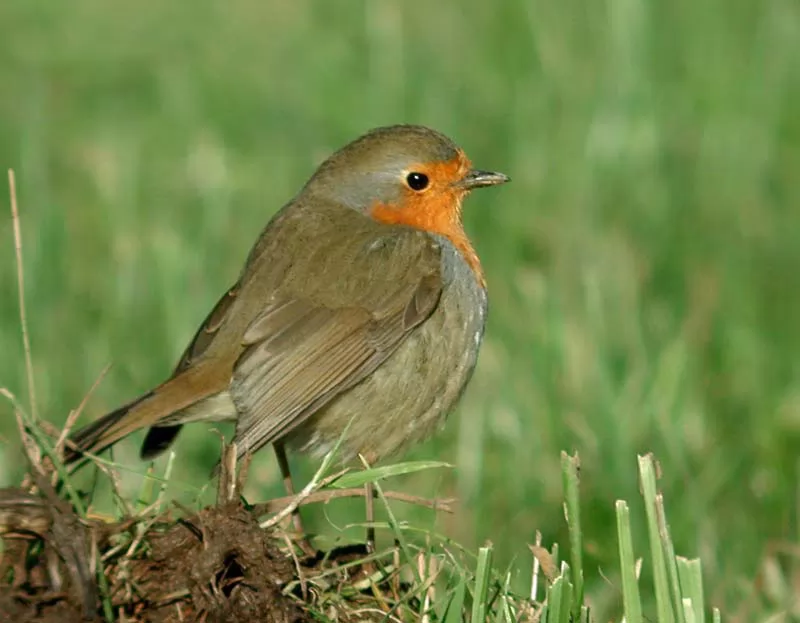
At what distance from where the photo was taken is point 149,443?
4.74 m

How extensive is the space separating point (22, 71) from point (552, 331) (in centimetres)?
415

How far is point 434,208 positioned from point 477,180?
171 millimetres

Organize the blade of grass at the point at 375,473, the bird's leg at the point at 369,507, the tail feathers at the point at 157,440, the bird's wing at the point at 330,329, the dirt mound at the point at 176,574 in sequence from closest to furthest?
1. the dirt mound at the point at 176,574
2. the blade of grass at the point at 375,473
3. the bird's leg at the point at 369,507
4. the bird's wing at the point at 330,329
5. the tail feathers at the point at 157,440

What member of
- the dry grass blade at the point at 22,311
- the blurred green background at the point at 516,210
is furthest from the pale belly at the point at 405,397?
the dry grass blade at the point at 22,311

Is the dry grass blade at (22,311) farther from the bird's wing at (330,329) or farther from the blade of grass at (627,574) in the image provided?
the blade of grass at (627,574)

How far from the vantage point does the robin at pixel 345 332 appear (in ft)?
15.1

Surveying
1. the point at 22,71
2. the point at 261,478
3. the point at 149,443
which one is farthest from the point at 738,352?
the point at 22,71

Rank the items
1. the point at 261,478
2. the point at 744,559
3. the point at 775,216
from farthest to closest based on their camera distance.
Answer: the point at 775,216 → the point at 261,478 → the point at 744,559

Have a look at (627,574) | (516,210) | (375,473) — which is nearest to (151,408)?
(375,473)

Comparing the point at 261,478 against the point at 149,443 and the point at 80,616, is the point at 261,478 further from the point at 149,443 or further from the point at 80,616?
the point at 80,616

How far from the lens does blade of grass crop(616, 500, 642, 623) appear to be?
11.0 feet

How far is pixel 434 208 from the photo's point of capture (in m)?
5.18

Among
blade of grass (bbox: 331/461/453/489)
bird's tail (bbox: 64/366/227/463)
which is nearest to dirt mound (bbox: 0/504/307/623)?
blade of grass (bbox: 331/461/453/489)

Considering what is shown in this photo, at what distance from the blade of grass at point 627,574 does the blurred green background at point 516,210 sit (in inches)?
54.5
